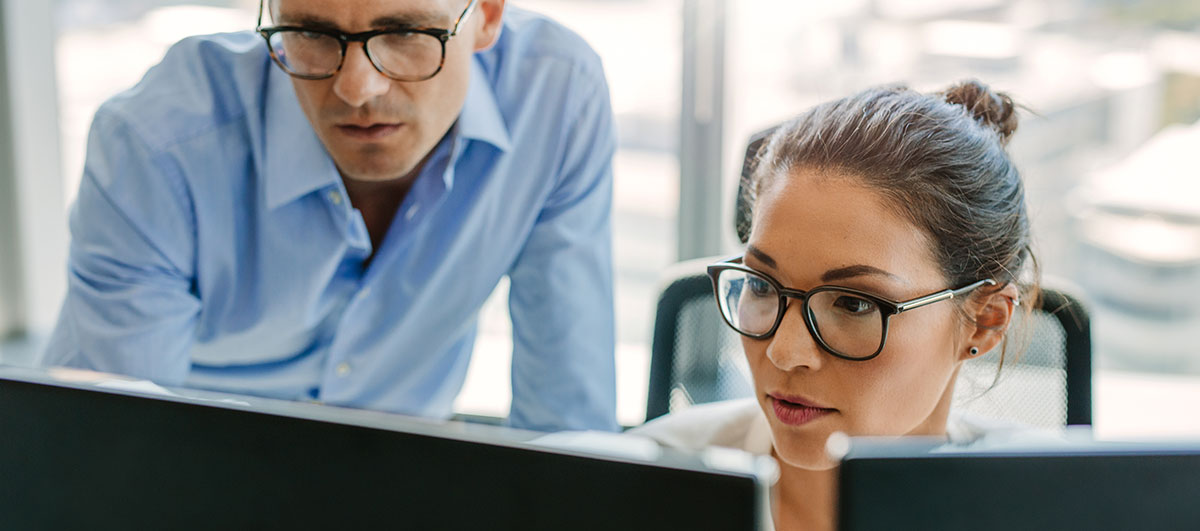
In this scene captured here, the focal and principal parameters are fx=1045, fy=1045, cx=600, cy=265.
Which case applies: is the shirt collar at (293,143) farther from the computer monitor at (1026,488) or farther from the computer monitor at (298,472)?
the computer monitor at (1026,488)

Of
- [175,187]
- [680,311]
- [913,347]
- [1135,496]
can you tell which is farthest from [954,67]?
[1135,496]

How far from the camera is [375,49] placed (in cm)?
132

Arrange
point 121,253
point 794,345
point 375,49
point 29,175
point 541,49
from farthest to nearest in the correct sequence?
point 29,175 < point 541,49 < point 121,253 < point 375,49 < point 794,345

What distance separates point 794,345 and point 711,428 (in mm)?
329

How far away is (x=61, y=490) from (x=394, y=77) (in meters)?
0.79

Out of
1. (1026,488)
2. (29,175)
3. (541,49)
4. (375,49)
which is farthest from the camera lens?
(29,175)

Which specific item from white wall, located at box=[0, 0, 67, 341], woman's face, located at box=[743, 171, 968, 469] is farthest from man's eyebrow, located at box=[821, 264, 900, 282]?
white wall, located at box=[0, 0, 67, 341]

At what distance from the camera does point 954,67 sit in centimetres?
287

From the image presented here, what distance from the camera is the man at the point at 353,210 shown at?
138 cm

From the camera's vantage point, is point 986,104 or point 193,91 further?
point 193,91

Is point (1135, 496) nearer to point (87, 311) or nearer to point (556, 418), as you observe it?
point (556, 418)

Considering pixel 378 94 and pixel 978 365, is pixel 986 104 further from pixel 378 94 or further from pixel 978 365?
pixel 378 94

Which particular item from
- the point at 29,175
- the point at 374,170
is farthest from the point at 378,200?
the point at 29,175

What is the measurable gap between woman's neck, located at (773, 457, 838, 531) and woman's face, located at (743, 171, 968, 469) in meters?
0.11
